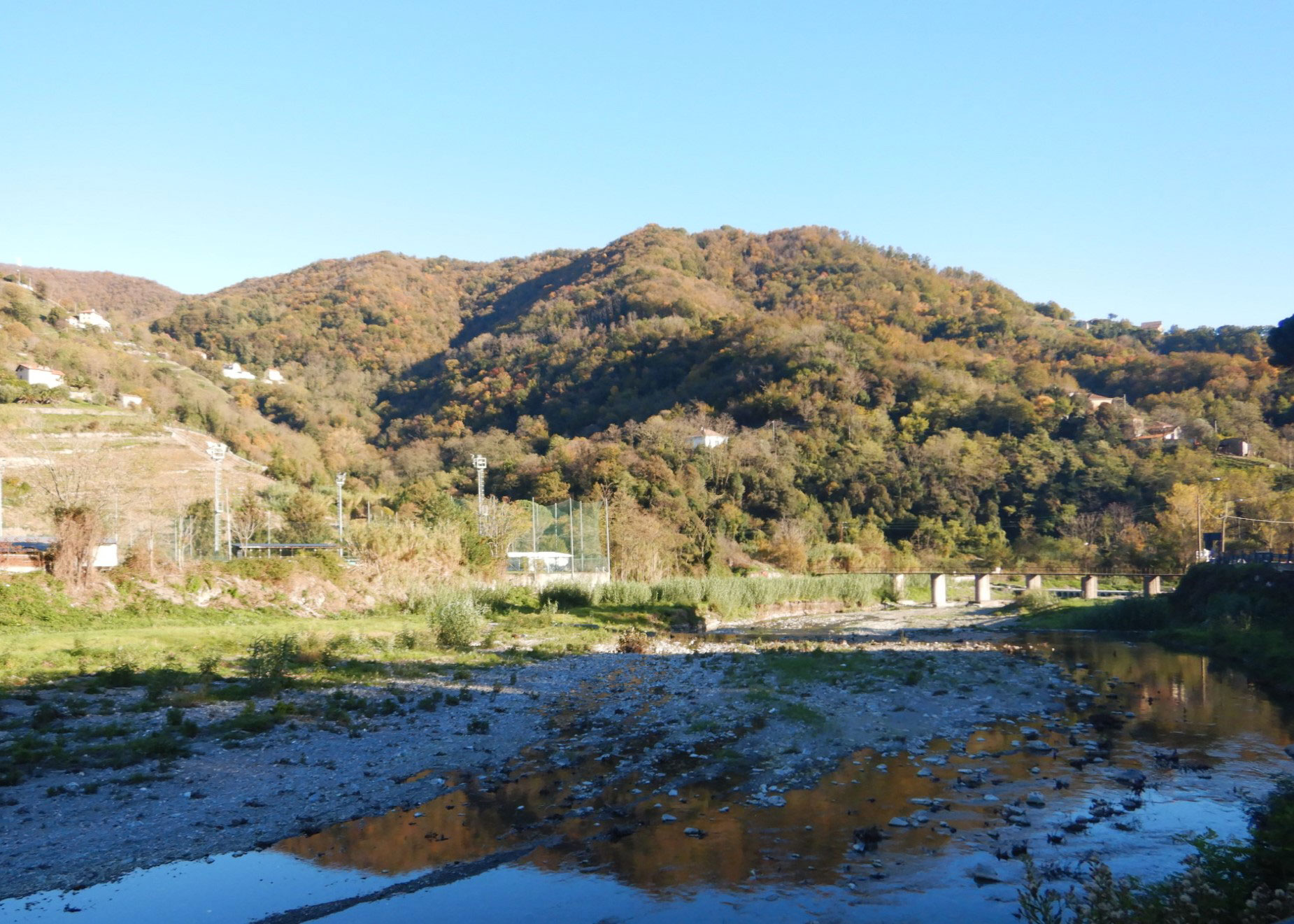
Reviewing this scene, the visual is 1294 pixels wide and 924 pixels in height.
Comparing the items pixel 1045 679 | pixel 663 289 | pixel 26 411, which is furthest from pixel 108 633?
pixel 663 289

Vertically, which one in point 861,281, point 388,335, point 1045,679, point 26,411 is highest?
point 861,281

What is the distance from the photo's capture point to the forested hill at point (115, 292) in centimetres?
13838

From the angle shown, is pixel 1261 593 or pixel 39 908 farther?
pixel 1261 593

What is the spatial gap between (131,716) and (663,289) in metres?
110

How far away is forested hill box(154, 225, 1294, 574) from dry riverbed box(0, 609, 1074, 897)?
3466 cm

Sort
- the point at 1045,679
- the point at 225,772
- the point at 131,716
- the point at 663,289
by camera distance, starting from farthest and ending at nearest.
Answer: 1. the point at 663,289
2. the point at 1045,679
3. the point at 131,716
4. the point at 225,772

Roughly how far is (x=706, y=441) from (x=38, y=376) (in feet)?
177

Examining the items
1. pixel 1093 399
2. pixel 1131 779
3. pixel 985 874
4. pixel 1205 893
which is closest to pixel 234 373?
pixel 1093 399

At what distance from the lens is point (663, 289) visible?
393 ft

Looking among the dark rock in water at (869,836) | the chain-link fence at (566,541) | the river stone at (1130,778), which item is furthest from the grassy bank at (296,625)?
the river stone at (1130,778)

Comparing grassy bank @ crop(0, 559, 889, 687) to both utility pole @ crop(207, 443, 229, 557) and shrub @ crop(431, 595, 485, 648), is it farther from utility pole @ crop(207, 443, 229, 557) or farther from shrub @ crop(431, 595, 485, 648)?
utility pole @ crop(207, 443, 229, 557)

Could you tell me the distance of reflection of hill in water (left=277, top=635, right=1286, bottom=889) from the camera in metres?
8.92

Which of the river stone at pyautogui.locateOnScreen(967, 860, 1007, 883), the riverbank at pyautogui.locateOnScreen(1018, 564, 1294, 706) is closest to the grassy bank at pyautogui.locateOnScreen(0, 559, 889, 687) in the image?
the river stone at pyautogui.locateOnScreen(967, 860, 1007, 883)

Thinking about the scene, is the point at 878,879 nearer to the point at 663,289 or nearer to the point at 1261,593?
the point at 1261,593
